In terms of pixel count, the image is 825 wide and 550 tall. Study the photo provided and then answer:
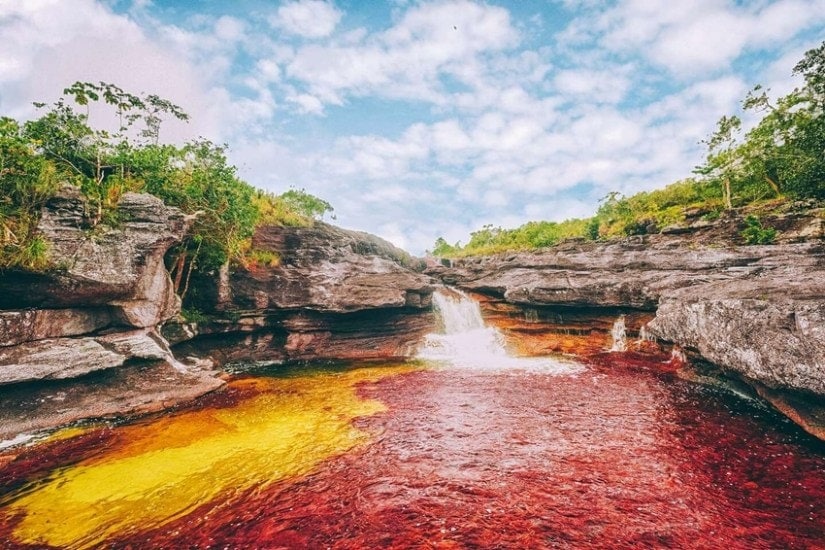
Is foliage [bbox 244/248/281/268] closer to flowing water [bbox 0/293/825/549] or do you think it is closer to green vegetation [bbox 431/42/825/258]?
flowing water [bbox 0/293/825/549]

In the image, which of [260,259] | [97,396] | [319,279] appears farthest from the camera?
[319,279]

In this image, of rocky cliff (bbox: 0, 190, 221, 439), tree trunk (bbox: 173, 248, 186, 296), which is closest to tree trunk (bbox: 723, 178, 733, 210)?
rocky cliff (bbox: 0, 190, 221, 439)

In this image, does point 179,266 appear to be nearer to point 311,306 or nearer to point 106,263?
point 106,263

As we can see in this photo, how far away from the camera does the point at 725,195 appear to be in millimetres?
25594

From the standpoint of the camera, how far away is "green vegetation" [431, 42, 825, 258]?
18828mm

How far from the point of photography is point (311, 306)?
21.2 metres

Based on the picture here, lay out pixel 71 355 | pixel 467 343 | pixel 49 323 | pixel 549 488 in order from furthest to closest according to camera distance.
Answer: pixel 467 343
pixel 49 323
pixel 71 355
pixel 549 488

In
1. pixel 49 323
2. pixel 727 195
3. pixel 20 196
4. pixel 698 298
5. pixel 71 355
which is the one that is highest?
pixel 727 195

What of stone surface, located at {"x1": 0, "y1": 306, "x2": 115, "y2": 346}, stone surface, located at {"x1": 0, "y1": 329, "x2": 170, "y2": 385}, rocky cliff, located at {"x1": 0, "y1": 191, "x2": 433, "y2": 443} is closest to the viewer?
stone surface, located at {"x1": 0, "y1": 329, "x2": 170, "y2": 385}

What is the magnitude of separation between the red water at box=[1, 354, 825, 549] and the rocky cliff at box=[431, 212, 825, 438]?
1.97 meters

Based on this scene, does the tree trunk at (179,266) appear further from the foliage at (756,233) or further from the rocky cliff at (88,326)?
the foliage at (756,233)

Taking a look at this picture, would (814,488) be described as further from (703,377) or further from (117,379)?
(117,379)

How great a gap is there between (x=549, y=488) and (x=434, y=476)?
236 centimetres

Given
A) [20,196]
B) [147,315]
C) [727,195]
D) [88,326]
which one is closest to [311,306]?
[147,315]
